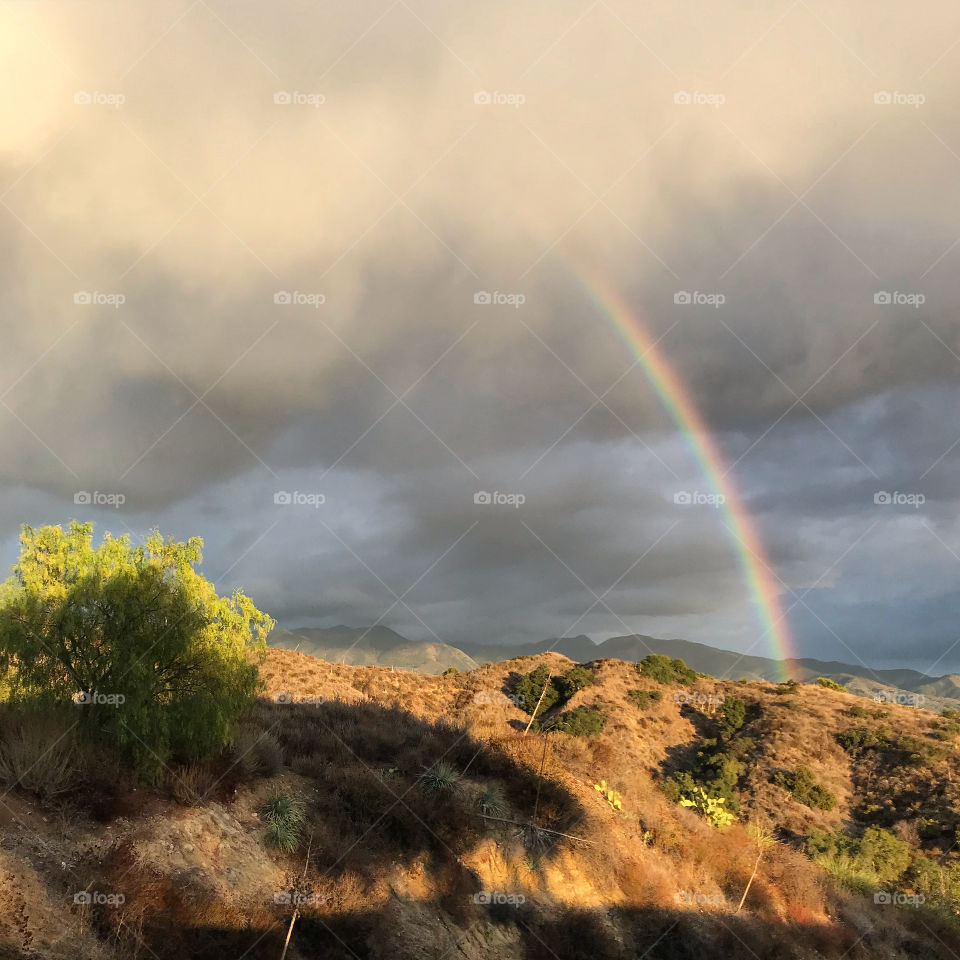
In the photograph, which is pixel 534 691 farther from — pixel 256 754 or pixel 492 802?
pixel 256 754

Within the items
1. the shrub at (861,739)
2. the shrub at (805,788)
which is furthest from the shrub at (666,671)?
the shrub at (805,788)

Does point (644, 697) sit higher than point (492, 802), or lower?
higher

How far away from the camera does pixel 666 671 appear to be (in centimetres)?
6525

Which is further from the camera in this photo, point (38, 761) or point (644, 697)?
point (644, 697)

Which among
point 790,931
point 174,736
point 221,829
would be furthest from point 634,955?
point 174,736

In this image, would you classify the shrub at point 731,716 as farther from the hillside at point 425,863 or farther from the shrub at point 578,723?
the hillside at point 425,863

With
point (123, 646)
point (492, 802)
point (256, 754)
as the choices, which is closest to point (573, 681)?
point (492, 802)

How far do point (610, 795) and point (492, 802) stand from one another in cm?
734

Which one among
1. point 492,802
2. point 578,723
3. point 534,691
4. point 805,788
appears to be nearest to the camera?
point 492,802

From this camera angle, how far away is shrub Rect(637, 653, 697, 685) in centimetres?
6425

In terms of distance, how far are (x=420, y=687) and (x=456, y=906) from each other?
39325mm

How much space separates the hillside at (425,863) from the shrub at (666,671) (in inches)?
940

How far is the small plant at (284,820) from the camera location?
18.2 metres

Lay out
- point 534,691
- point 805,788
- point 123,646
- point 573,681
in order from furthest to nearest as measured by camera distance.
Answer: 1. point 573,681
2. point 534,691
3. point 805,788
4. point 123,646
